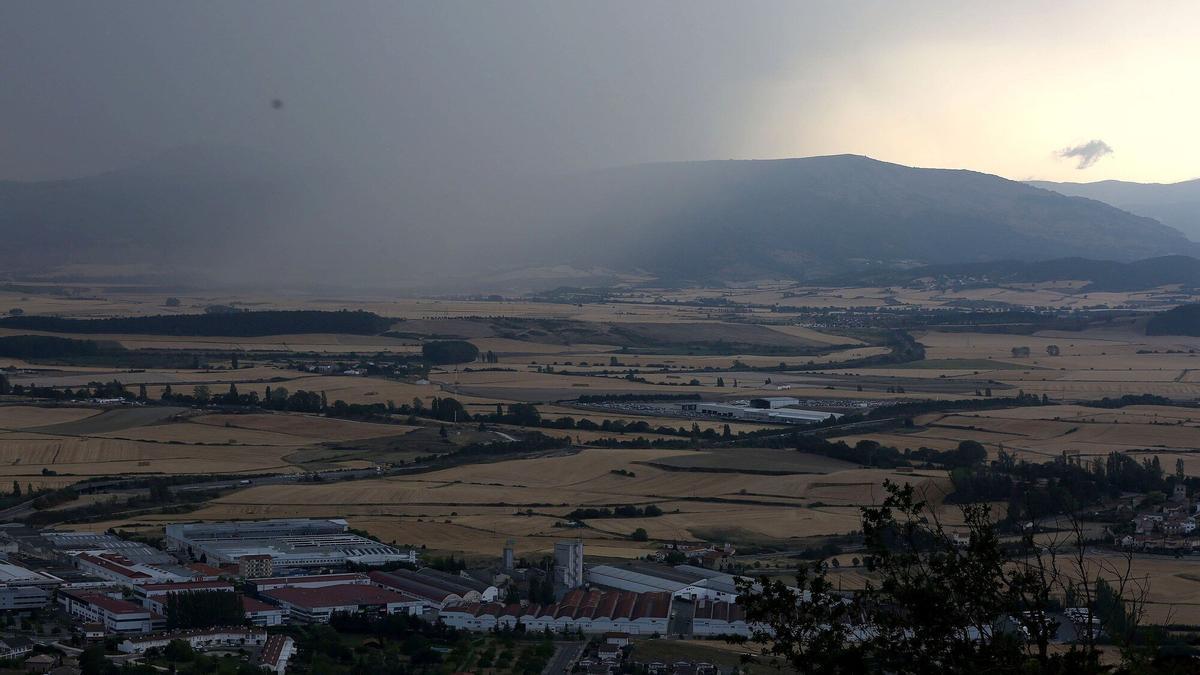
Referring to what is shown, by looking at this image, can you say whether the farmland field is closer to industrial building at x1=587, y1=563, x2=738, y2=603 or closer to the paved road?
industrial building at x1=587, y1=563, x2=738, y2=603

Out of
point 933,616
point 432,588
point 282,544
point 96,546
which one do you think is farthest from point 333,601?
point 933,616

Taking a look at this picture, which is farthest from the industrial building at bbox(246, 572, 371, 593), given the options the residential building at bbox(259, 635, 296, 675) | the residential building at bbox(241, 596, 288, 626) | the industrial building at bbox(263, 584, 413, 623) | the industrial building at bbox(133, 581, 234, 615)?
the residential building at bbox(259, 635, 296, 675)

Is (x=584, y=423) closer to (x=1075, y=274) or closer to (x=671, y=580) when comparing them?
(x=671, y=580)

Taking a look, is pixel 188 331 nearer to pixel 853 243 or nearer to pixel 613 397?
pixel 613 397

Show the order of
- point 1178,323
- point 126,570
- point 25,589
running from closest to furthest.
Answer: point 25,589 → point 126,570 → point 1178,323

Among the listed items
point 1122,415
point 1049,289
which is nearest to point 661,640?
point 1122,415
